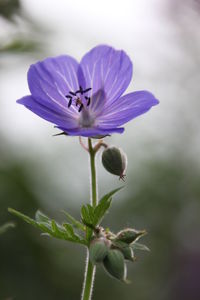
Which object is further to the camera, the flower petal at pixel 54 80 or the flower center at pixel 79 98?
the flower center at pixel 79 98

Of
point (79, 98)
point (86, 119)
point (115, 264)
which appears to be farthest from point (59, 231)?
point (79, 98)

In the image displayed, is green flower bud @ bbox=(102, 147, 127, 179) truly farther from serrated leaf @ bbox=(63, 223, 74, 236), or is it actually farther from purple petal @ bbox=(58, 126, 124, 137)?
serrated leaf @ bbox=(63, 223, 74, 236)

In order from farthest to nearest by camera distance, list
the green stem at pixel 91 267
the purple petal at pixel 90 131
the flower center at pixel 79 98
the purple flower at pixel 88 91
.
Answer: the flower center at pixel 79 98 → the purple flower at pixel 88 91 → the purple petal at pixel 90 131 → the green stem at pixel 91 267

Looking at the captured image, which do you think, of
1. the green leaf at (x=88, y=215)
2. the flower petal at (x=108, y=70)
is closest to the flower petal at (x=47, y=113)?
the flower petal at (x=108, y=70)

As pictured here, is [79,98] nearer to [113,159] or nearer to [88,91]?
[88,91]

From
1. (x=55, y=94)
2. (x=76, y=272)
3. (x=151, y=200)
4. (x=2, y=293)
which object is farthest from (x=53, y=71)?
(x=151, y=200)

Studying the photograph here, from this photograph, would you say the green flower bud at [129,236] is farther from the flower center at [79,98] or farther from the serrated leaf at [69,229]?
the flower center at [79,98]

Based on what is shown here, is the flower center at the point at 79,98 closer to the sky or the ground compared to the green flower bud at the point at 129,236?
closer to the sky

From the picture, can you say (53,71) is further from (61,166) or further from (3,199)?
(61,166)
